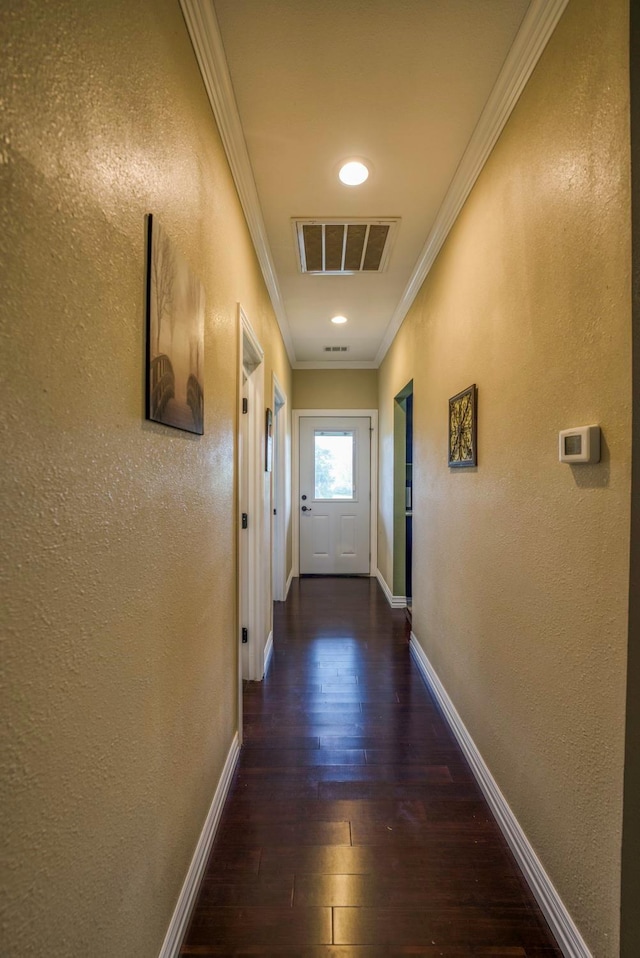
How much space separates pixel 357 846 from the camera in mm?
1527

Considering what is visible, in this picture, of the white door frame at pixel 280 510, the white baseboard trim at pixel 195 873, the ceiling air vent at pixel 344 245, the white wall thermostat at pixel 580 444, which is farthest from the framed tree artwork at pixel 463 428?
the white door frame at pixel 280 510

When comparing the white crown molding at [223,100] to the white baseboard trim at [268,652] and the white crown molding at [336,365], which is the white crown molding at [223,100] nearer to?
the white baseboard trim at [268,652]

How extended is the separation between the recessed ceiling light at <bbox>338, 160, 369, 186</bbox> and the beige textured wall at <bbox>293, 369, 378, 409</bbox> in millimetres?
3350

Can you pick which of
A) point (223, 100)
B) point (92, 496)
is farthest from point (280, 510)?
point (92, 496)

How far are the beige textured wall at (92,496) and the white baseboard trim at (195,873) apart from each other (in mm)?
58

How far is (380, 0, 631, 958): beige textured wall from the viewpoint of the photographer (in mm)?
1022

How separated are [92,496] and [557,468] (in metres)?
1.20

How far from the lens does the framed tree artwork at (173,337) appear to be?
38.6 inches

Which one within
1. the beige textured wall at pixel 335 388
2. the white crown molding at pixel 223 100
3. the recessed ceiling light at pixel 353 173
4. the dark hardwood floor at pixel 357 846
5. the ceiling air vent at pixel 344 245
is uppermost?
the ceiling air vent at pixel 344 245

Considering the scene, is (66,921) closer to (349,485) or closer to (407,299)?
(407,299)

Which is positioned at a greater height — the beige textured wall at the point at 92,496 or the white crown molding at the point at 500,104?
the white crown molding at the point at 500,104

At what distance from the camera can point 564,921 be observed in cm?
119

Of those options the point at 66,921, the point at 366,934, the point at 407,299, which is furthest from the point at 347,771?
the point at 407,299

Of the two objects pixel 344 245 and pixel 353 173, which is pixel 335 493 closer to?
pixel 344 245
